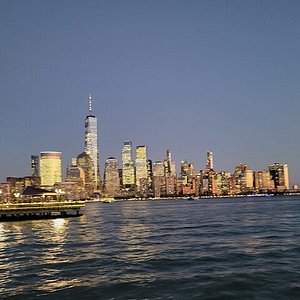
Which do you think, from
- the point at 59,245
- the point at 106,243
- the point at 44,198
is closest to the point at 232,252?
the point at 106,243

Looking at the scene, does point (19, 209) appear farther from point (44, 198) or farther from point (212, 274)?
point (212, 274)

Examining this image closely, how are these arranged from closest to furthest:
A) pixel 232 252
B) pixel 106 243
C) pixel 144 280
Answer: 1. pixel 144 280
2. pixel 232 252
3. pixel 106 243

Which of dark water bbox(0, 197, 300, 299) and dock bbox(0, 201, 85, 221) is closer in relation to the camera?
dark water bbox(0, 197, 300, 299)

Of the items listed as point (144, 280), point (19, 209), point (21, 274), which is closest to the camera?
point (144, 280)

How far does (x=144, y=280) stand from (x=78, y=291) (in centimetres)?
504

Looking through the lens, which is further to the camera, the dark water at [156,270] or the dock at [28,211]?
the dock at [28,211]

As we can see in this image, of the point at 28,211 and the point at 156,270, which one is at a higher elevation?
the point at 28,211

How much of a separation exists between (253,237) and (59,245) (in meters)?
25.5

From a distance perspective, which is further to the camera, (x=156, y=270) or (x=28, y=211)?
(x=28, y=211)

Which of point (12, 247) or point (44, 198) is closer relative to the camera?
point (12, 247)

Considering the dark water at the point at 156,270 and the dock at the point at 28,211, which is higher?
the dock at the point at 28,211

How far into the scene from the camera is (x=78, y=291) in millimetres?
26891

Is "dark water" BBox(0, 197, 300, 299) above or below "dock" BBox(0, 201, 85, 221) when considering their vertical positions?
below

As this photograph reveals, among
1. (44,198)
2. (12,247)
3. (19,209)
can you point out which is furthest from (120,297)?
(44,198)
